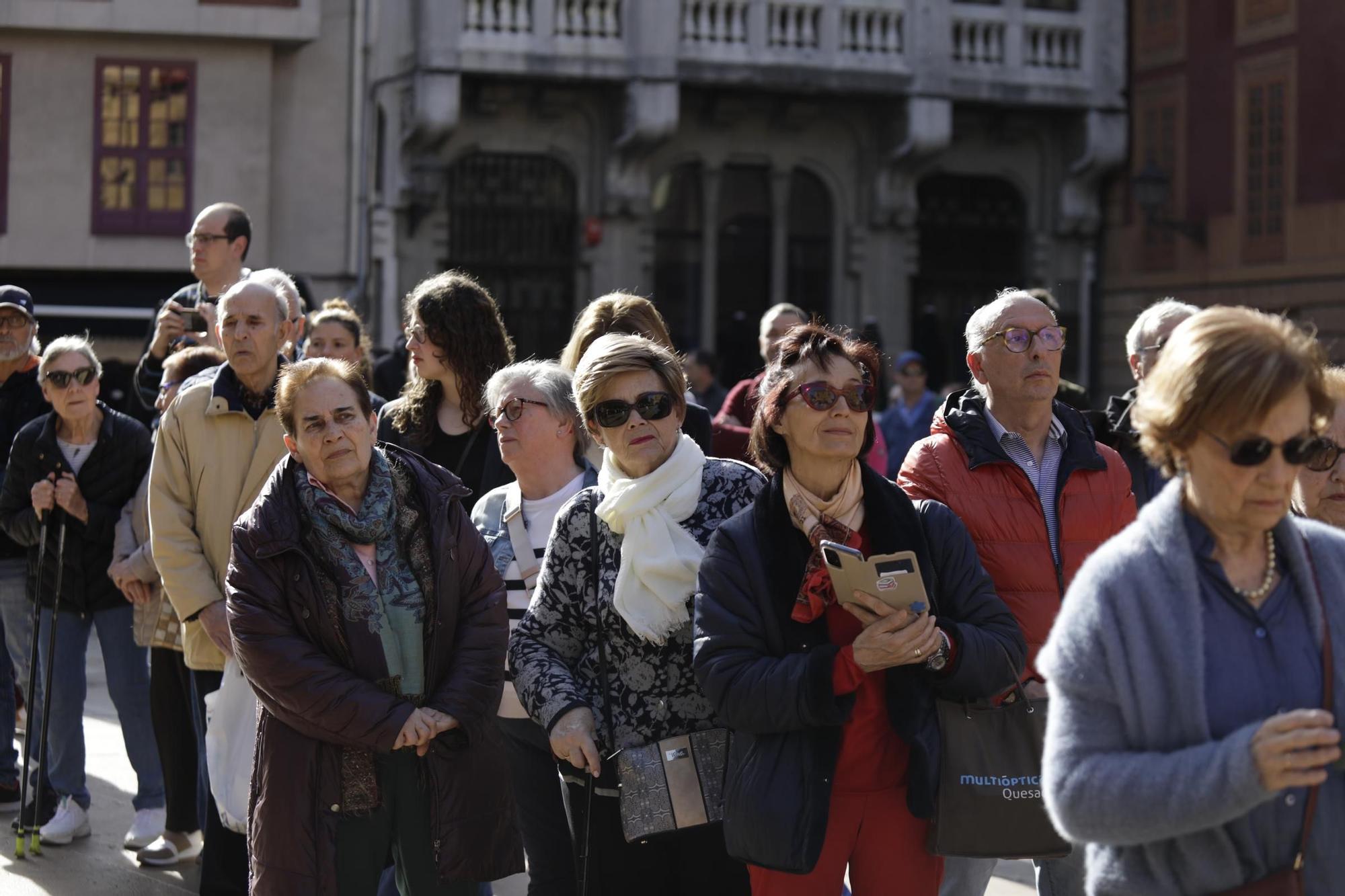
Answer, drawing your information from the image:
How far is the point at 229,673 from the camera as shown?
5770mm

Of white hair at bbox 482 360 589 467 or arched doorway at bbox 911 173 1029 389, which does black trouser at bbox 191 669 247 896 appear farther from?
arched doorway at bbox 911 173 1029 389

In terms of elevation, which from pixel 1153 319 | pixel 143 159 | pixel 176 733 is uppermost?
pixel 143 159

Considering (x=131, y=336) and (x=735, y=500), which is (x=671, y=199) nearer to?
(x=131, y=336)

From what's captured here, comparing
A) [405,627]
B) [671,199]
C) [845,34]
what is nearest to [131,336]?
[671,199]

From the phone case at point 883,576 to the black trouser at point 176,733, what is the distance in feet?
12.5

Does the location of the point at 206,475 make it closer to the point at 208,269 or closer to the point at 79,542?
the point at 79,542

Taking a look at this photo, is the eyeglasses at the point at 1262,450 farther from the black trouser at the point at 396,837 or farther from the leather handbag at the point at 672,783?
the black trouser at the point at 396,837

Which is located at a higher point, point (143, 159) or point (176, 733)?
point (143, 159)

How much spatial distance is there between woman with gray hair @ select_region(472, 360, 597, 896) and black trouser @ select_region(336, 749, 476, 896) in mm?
459

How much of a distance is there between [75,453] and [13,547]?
0.85m

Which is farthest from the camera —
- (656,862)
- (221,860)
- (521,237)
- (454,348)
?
(521,237)

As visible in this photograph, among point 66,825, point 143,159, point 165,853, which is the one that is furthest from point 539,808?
point 143,159

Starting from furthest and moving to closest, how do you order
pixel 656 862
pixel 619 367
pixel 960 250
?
pixel 960 250 → pixel 619 367 → pixel 656 862

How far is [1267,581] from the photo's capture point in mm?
3031
